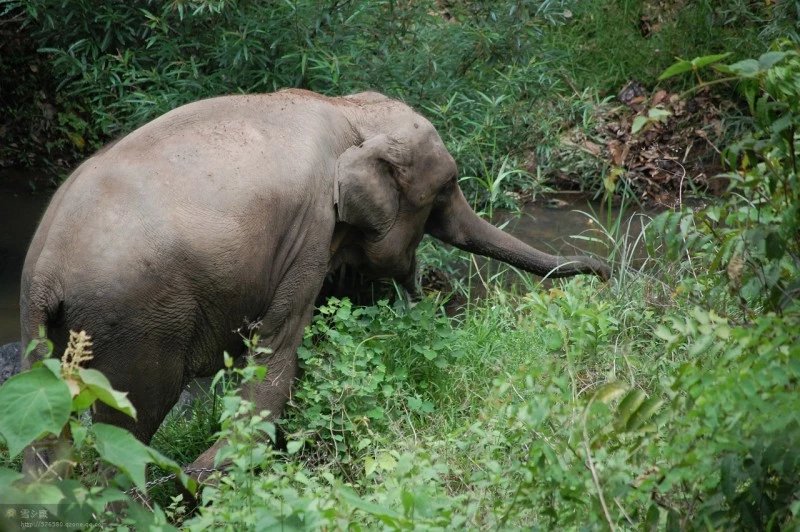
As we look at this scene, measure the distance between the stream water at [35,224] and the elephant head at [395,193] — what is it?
1480mm

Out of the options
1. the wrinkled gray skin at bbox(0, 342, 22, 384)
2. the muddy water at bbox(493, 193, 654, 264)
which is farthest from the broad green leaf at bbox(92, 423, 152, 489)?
the muddy water at bbox(493, 193, 654, 264)

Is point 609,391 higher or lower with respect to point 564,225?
higher

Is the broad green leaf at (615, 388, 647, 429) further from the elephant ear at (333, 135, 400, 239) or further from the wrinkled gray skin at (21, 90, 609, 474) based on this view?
the elephant ear at (333, 135, 400, 239)

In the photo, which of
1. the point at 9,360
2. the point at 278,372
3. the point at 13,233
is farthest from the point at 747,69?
the point at 13,233

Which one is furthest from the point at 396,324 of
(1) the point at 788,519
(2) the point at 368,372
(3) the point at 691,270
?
(1) the point at 788,519

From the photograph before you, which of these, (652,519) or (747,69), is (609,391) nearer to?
(652,519)

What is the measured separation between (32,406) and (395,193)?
9.18 feet

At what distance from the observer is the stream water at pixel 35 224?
7.09 meters

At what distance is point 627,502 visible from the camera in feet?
10.3

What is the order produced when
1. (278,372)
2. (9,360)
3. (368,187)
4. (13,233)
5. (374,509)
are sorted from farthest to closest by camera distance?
(13,233)
(9,360)
(368,187)
(278,372)
(374,509)

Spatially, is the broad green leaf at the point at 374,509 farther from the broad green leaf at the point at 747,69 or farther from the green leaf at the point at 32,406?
the broad green leaf at the point at 747,69

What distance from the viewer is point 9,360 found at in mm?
5914

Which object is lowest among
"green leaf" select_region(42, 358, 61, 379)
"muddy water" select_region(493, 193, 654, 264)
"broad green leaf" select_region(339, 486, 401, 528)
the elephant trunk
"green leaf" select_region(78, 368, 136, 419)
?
"muddy water" select_region(493, 193, 654, 264)

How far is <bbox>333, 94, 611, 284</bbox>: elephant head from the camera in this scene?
487 cm
